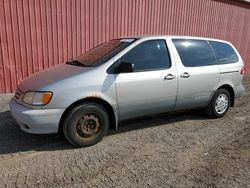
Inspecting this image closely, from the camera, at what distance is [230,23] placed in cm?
1224

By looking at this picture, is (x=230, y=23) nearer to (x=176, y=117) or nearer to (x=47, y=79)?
(x=176, y=117)

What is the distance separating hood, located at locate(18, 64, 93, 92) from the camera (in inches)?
144

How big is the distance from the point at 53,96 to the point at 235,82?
3827 millimetres

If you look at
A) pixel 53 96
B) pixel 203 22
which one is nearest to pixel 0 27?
pixel 53 96

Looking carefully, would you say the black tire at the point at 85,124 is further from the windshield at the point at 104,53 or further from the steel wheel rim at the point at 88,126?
the windshield at the point at 104,53

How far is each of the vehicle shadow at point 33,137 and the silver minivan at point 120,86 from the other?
0.35 metres

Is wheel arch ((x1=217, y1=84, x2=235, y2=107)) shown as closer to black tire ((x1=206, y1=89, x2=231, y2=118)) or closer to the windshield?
black tire ((x1=206, y1=89, x2=231, y2=118))

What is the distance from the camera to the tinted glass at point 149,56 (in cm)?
Result: 409

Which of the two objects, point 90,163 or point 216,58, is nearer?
point 90,163

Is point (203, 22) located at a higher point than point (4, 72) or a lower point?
higher

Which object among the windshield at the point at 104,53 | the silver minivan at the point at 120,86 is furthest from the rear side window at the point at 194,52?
the windshield at the point at 104,53

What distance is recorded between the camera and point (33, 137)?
13.6 feet

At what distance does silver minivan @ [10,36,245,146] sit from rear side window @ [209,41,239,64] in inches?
1.0

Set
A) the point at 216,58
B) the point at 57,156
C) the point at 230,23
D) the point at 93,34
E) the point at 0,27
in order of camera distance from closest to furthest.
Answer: the point at 57,156 < the point at 216,58 < the point at 0,27 < the point at 93,34 < the point at 230,23
